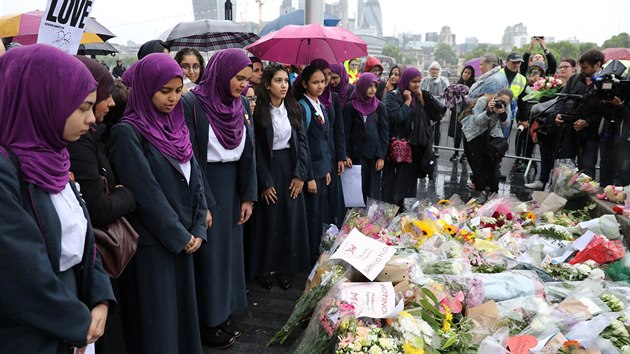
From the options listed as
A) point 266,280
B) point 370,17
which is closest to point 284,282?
point 266,280

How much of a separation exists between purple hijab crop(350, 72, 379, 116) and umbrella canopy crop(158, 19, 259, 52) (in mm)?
2765

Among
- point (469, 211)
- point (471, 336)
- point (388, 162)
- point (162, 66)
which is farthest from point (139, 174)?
point (388, 162)

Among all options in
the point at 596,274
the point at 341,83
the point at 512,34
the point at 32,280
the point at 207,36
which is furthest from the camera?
the point at 512,34

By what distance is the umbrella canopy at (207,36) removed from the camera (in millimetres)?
6688

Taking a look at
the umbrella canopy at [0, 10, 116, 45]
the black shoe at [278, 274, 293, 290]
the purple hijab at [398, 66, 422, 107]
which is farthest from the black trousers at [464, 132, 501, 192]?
the umbrella canopy at [0, 10, 116, 45]

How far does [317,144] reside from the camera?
4.06 m

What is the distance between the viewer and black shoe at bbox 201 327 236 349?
2.96m

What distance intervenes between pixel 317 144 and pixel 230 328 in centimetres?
170

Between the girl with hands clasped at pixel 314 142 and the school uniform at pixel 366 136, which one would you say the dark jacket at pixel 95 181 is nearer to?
the girl with hands clasped at pixel 314 142

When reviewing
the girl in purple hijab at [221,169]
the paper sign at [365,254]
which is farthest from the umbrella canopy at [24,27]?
the paper sign at [365,254]

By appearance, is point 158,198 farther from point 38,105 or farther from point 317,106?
point 317,106

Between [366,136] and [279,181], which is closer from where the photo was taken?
[279,181]

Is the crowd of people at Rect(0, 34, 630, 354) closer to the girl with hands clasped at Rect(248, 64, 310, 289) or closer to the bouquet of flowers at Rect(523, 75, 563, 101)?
the girl with hands clasped at Rect(248, 64, 310, 289)

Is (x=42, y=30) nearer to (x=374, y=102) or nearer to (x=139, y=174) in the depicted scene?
(x=139, y=174)
